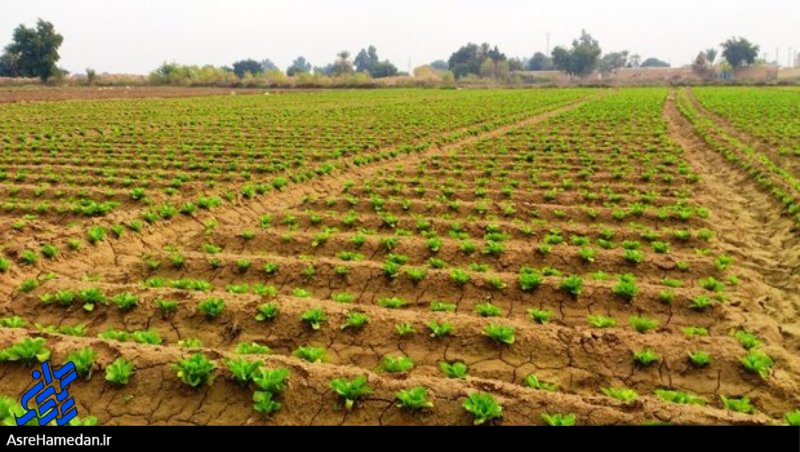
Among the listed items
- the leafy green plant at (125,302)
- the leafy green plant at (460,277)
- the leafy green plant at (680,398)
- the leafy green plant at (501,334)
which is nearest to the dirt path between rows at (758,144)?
the leafy green plant at (460,277)

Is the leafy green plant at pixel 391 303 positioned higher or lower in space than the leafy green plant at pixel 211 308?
lower

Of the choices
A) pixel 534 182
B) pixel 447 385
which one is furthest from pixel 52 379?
pixel 534 182

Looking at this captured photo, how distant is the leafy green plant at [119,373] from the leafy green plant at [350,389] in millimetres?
2067


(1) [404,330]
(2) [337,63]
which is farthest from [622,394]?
(2) [337,63]

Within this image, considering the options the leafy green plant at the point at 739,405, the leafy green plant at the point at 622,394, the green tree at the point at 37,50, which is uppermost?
the green tree at the point at 37,50

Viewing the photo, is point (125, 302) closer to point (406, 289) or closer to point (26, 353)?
point (26, 353)

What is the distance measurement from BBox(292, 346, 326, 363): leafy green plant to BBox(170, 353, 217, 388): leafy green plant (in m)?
1.00

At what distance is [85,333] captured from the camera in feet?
22.2

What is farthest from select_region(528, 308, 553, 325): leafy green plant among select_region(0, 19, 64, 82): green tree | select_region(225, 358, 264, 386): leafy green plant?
select_region(0, 19, 64, 82): green tree

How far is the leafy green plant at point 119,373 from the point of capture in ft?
17.4

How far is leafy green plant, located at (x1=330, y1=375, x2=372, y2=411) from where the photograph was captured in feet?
16.4

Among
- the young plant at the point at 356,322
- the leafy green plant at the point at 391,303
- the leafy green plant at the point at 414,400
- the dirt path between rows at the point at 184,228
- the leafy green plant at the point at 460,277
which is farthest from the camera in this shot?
the dirt path between rows at the point at 184,228

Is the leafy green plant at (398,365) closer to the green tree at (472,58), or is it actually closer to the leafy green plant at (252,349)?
the leafy green plant at (252,349)

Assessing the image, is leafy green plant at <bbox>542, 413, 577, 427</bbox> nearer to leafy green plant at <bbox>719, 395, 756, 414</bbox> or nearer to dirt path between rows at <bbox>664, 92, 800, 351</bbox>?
leafy green plant at <bbox>719, 395, 756, 414</bbox>
